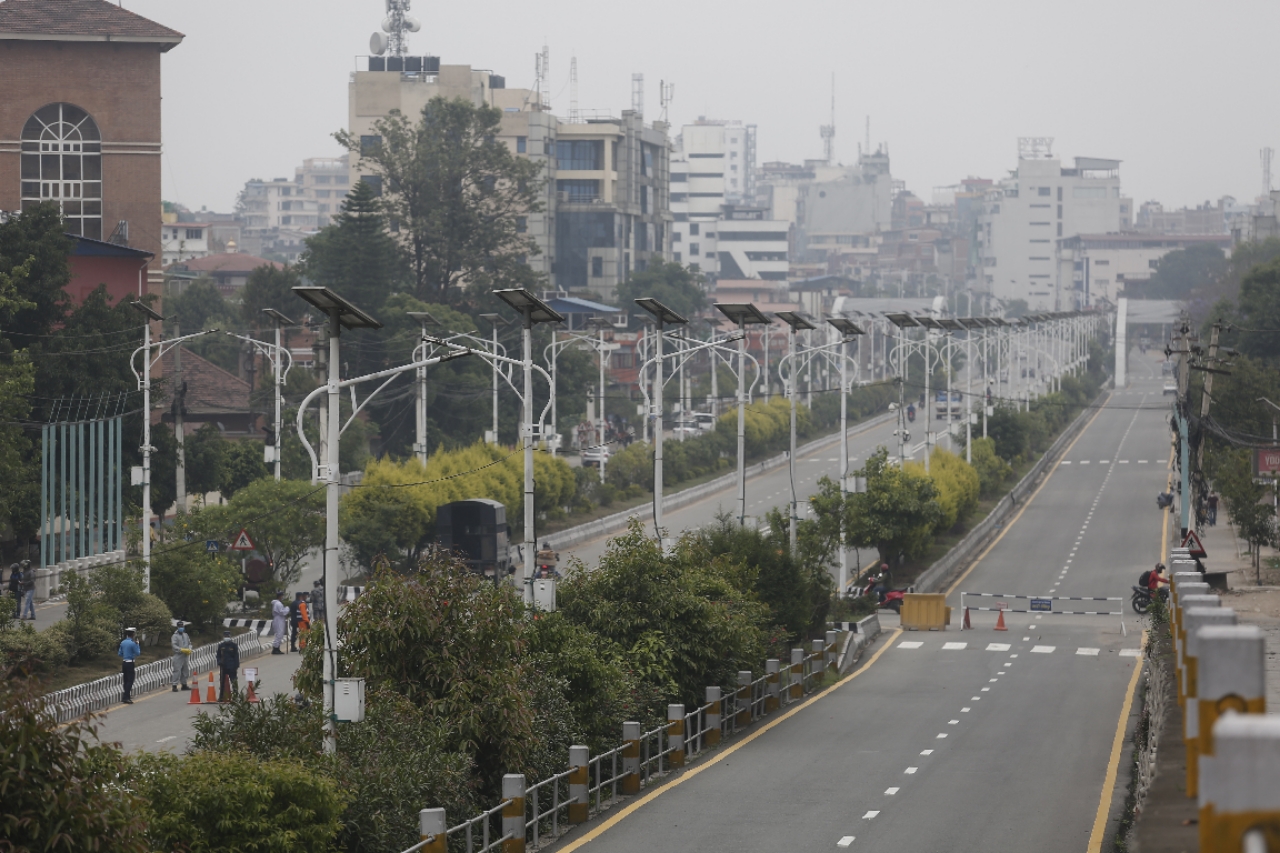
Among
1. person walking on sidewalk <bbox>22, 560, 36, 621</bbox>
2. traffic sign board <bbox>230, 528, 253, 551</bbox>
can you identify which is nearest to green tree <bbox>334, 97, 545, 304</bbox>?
person walking on sidewalk <bbox>22, 560, 36, 621</bbox>

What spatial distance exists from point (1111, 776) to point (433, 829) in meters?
Answer: 12.2

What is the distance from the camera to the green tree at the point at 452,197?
11088cm

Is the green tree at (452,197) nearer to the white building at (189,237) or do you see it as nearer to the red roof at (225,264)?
the red roof at (225,264)

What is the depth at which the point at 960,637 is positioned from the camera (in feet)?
160

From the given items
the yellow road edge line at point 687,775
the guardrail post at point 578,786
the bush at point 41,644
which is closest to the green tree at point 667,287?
the yellow road edge line at point 687,775

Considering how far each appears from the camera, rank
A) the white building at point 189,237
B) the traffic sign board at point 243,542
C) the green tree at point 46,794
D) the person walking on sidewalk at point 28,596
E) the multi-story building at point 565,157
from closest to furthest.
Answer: the green tree at point 46,794, the traffic sign board at point 243,542, the person walking on sidewalk at point 28,596, the multi-story building at point 565,157, the white building at point 189,237

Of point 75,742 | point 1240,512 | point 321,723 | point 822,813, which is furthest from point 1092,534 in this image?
point 75,742

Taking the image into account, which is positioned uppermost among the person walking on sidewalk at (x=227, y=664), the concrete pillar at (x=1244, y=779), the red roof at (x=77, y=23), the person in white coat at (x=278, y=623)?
the red roof at (x=77, y=23)

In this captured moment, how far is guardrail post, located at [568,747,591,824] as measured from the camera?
23.2 metres

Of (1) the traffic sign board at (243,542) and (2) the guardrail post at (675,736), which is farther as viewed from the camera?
(1) the traffic sign board at (243,542)

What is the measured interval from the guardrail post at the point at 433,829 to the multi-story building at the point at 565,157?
141044 mm

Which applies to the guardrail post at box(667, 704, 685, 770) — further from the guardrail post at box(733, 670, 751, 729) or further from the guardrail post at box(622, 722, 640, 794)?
the guardrail post at box(733, 670, 751, 729)

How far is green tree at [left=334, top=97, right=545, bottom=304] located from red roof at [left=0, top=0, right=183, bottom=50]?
29697mm

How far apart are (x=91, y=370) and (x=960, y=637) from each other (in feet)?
94.5
